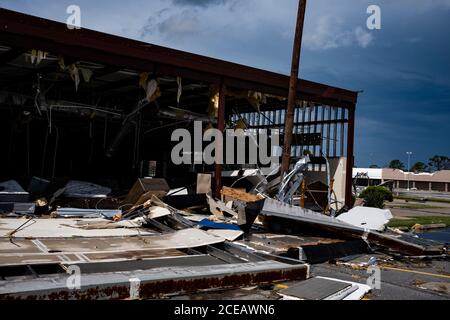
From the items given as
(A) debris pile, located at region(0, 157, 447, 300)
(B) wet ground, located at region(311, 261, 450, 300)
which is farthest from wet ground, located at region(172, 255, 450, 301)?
(A) debris pile, located at region(0, 157, 447, 300)

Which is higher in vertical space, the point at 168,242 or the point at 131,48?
the point at 131,48

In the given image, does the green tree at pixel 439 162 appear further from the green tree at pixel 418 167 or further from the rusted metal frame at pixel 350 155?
the rusted metal frame at pixel 350 155

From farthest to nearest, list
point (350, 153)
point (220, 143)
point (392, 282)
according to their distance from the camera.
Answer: point (350, 153) → point (220, 143) → point (392, 282)

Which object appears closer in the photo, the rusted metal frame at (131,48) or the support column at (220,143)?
the rusted metal frame at (131,48)

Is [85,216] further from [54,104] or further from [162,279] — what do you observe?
[162,279]

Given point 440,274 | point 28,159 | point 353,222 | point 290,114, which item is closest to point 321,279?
point 440,274

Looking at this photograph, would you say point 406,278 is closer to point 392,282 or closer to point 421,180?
point 392,282

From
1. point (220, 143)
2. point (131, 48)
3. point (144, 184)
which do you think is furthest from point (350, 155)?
point (131, 48)

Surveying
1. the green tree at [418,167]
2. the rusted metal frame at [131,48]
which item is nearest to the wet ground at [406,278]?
the rusted metal frame at [131,48]

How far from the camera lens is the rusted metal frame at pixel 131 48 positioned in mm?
10578

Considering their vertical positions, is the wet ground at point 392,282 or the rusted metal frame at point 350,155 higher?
the rusted metal frame at point 350,155

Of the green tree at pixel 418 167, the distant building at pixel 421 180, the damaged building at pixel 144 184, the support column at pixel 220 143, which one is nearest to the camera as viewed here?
the damaged building at pixel 144 184

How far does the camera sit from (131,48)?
41.3 feet

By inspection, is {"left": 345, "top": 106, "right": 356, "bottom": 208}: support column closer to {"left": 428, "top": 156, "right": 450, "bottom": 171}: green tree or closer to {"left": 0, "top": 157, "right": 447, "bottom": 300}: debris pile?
{"left": 0, "top": 157, "right": 447, "bottom": 300}: debris pile
